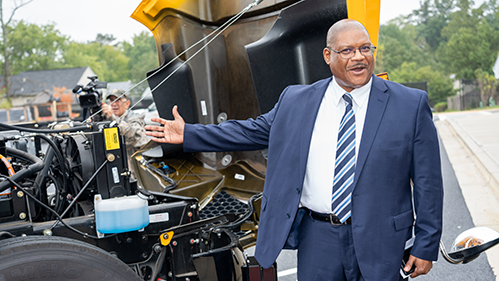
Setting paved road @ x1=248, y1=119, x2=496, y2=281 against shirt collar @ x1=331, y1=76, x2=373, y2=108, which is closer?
shirt collar @ x1=331, y1=76, x2=373, y2=108

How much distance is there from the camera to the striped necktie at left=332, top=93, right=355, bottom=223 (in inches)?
73.9

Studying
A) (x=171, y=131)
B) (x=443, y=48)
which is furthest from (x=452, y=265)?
(x=443, y=48)

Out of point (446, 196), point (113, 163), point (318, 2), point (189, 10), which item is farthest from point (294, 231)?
point (446, 196)

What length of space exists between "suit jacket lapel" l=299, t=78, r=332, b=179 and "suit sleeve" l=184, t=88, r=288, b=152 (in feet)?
0.69

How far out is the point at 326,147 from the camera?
193 cm

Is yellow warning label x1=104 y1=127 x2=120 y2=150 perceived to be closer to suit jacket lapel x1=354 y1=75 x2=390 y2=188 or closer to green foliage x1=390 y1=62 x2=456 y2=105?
suit jacket lapel x1=354 y1=75 x2=390 y2=188

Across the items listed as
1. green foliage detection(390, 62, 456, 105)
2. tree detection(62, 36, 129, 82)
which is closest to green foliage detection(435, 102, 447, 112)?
green foliage detection(390, 62, 456, 105)

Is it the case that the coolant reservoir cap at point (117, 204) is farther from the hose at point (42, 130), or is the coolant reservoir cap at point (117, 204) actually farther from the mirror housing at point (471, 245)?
the mirror housing at point (471, 245)

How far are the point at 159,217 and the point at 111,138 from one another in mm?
574

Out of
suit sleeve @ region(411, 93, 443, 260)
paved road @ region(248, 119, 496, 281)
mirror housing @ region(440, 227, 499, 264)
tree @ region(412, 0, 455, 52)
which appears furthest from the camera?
tree @ region(412, 0, 455, 52)

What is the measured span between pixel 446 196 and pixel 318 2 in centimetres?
424

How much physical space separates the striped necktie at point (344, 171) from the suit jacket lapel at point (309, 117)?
0.48 feet

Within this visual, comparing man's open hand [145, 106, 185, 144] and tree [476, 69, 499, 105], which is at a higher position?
man's open hand [145, 106, 185, 144]

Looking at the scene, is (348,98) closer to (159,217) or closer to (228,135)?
(228,135)
